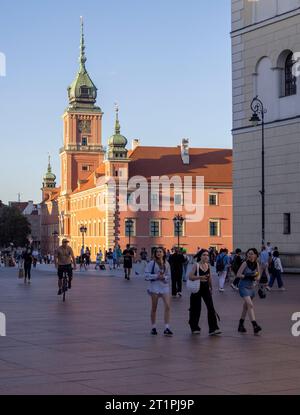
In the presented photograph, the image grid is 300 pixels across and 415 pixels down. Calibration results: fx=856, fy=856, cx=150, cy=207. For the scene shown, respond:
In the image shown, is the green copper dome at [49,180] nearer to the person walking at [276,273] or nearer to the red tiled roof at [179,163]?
the red tiled roof at [179,163]

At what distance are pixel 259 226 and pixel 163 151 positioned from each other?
6937 centimetres

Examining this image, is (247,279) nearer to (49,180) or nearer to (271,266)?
(271,266)

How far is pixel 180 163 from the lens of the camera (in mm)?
107625

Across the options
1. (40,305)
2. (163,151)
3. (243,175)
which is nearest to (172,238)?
(163,151)

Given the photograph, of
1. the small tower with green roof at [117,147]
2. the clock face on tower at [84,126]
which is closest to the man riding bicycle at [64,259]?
the small tower with green roof at [117,147]

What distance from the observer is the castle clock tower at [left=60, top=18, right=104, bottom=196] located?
123688 mm

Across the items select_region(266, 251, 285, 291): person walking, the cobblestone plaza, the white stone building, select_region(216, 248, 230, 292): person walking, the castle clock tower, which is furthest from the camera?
the castle clock tower

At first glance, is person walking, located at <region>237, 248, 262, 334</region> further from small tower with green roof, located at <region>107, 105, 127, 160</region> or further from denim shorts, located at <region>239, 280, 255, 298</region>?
small tower with green roof, located at <region>107, 105, 127, 160</region>

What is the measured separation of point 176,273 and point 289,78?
1607 centimetres

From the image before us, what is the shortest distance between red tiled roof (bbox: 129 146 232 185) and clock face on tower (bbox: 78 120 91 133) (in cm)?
1826

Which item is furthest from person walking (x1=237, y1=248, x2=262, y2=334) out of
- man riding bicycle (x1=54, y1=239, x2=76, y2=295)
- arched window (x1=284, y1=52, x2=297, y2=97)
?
arched window (x1=284, y1=52, x2=297, y2=97)
